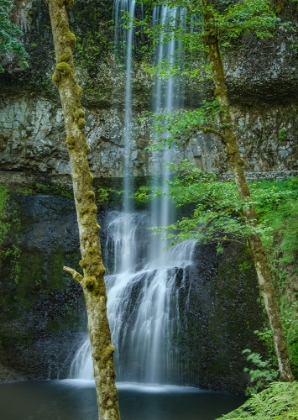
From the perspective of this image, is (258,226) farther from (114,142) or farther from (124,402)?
(114,142)

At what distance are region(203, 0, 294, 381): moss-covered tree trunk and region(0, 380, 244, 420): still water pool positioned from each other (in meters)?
2.32

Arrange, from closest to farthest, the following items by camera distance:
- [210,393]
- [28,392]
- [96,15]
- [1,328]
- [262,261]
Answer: [262,261] < [210,393] < [28,392] < [1,328] < [96,15]

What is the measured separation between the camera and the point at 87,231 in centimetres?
385

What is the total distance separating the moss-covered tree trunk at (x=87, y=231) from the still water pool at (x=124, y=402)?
15.2 feet

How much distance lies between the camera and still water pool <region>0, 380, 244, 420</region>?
773 centimetres

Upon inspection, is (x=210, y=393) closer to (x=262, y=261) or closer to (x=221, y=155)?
(x=262, y=261)

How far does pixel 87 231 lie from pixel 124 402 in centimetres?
570

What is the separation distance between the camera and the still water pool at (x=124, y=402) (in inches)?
304

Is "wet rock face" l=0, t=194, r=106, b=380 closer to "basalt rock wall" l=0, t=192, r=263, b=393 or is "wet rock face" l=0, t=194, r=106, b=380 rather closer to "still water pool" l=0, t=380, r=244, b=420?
"basalt rock wall" l=0, t=192, r=263, b=393

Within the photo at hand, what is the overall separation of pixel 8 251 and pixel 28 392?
14.6 ft

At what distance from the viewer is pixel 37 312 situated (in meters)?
11.3

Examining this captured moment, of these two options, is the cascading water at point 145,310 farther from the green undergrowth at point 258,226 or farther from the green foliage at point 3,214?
the green foliage at point 3,214

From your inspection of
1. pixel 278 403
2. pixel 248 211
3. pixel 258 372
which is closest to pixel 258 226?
pixel 248 211

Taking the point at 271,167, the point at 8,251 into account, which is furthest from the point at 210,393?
the point at 271,167
